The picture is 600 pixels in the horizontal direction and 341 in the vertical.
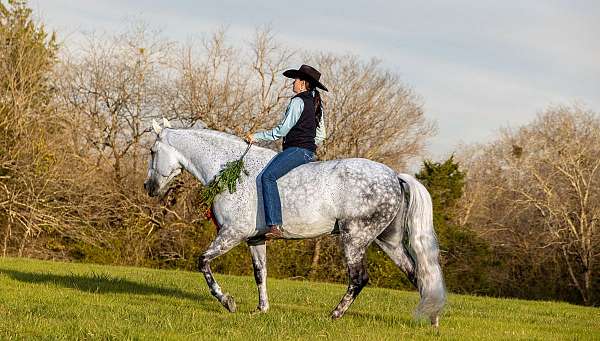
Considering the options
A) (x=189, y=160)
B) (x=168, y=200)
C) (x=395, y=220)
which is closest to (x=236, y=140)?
(x=189, y=160)

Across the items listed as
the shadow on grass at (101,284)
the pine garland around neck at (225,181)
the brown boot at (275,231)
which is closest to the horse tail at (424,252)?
the brown boot at (275,231)

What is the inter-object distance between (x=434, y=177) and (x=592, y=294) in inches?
372

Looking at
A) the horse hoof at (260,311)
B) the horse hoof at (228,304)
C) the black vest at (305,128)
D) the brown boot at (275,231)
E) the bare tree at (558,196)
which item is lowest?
the bare tree at (558,196)

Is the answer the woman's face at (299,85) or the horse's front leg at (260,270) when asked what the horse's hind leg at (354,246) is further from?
the woman's face at (299,85)

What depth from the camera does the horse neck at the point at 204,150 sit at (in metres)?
9.48

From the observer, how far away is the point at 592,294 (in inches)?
1458

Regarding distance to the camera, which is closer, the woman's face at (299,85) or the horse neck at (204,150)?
the woman's face at (299,85)

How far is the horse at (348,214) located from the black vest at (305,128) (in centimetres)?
30

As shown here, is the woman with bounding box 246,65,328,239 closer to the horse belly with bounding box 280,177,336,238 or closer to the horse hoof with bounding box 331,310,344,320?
the horse belly with bounding box 280,177,336,238

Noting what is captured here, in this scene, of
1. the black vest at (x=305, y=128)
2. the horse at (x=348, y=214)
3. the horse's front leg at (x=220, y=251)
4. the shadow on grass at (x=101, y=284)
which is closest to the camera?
the horse at (x=348, y=214)

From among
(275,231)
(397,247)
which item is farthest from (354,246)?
(275,231)

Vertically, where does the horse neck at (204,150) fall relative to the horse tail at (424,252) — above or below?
above

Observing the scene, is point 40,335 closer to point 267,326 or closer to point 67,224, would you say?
point 267,326

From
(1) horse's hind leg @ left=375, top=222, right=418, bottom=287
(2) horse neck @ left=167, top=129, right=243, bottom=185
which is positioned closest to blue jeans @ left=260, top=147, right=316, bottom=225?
(2) horse neck @ left=167, top=129, right=243, bottom=185
